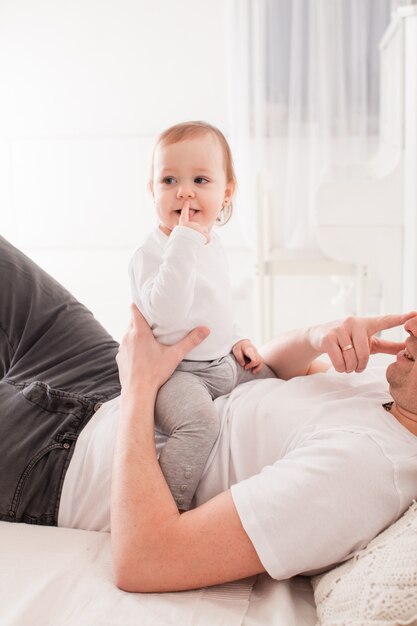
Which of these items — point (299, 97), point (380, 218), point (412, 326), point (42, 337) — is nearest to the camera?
point (412, 326)

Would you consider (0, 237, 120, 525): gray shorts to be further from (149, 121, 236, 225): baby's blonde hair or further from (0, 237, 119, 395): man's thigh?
(149, 121, 236, 225): baby's blonde hair

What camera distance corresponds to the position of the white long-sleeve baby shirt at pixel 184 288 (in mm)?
1204

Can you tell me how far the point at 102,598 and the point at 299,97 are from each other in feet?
10.6

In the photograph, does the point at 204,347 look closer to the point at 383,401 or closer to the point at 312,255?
the point at 383,401

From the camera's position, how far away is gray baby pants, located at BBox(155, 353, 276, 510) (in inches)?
43.7

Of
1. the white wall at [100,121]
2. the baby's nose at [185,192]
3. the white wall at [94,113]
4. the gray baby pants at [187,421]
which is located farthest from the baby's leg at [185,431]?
the white wall at [94,113]

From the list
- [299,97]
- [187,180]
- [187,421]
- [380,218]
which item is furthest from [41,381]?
[299,97]

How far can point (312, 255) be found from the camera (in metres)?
3.35

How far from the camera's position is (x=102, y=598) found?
942 mm

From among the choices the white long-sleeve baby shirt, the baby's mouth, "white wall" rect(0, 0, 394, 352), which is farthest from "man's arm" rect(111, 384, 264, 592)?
"white wall" rect(0, 0, 394, 352)

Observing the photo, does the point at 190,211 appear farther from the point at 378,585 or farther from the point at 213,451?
the point at 378,585

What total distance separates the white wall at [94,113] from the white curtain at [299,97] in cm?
25

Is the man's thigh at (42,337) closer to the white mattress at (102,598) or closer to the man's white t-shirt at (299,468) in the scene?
the man's white t-shirt at (299,468)

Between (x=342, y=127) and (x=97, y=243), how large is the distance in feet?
5.27
